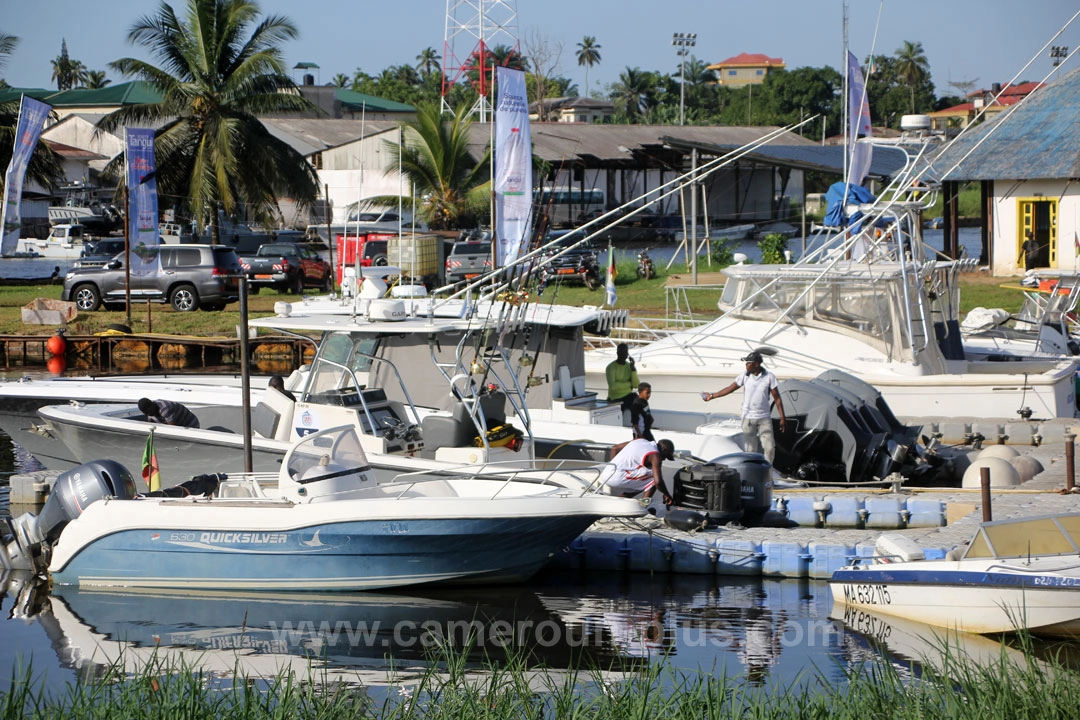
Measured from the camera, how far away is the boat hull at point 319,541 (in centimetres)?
1066

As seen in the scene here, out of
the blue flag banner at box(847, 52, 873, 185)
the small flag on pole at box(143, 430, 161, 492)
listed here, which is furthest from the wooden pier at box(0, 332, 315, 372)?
the small flag on pole at box(143, 430, 161, 492)

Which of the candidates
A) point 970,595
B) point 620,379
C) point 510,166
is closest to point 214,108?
point 510,166

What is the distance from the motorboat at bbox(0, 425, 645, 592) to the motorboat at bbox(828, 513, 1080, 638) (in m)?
2.09

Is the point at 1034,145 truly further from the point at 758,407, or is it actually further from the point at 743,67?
the point at 743,67

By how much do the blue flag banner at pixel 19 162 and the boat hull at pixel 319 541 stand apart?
55.5ft

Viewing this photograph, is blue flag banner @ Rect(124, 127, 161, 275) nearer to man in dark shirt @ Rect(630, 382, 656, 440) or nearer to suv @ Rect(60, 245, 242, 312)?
suv @ Rect(60, 245, 242, 312)

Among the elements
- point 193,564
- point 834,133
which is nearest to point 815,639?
point 193,564

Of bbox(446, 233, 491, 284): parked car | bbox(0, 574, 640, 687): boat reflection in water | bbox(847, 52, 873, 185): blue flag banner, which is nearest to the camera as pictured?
bbox(0, 574, 640, 687): boat reflection in water

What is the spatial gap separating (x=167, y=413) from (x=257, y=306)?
16.5 metres

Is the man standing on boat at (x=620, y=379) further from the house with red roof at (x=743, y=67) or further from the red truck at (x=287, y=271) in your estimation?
the house with red roof at (x=743, y=67)

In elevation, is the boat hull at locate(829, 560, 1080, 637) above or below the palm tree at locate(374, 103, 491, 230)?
below

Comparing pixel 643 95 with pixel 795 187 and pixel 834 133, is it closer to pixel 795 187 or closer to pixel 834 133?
pixel 834 133

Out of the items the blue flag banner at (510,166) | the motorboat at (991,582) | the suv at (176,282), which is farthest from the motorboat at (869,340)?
the suv at (176,282)

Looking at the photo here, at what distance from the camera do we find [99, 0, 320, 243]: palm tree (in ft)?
111
